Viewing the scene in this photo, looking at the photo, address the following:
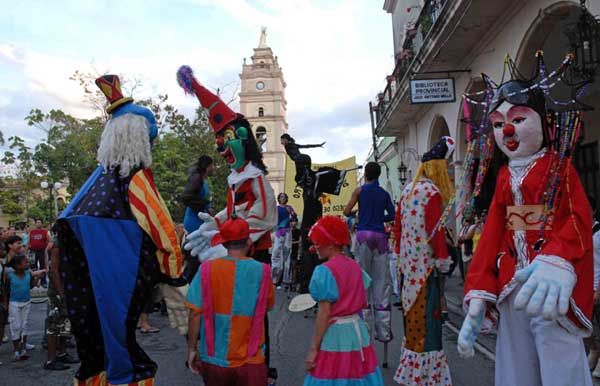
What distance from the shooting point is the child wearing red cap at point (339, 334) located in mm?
3404

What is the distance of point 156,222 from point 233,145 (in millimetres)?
1382

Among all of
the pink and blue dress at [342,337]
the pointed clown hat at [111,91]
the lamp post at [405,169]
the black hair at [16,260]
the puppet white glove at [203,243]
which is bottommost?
the pink and blue dress at [342,337]

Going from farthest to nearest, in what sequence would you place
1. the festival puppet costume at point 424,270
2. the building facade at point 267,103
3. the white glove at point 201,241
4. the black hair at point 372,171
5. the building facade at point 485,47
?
the building facade at point 267,103
the building facade at point 485,47
the black hair at point 372,171
the festival puppet costume at point 424,270
the white glove at point 201,241

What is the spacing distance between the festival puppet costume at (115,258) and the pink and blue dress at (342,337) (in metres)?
1.01

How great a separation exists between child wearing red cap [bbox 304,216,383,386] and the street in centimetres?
151

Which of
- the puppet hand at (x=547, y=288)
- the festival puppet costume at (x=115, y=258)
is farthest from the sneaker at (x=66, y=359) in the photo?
the puppet hand at (x=547, y=288)

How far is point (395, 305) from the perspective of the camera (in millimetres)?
8984

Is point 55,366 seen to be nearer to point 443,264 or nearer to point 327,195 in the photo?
point 443,264

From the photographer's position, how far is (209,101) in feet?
15.8

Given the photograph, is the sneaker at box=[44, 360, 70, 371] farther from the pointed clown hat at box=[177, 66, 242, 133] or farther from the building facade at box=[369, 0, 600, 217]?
the building facade at box=[369, 0, 600, 217]

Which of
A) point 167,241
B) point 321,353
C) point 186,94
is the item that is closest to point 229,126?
point 186,94

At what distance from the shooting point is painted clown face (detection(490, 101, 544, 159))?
10.4 feet

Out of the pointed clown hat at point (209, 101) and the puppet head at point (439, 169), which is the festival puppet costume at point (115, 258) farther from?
the puppet head at point (439, 169)

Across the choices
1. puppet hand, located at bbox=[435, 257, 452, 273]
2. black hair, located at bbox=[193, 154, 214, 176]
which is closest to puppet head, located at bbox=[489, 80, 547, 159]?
puppet hand, located at bbox=[435, 257, 452, 273]
